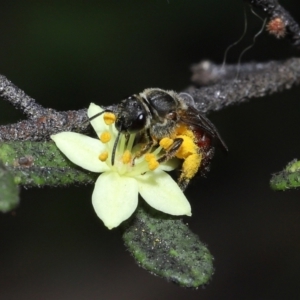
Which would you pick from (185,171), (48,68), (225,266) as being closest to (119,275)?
(225,266)

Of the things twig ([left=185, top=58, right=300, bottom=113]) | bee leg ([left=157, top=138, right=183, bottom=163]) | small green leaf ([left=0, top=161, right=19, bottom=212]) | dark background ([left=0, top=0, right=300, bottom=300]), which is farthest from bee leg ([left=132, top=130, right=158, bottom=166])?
dark background ([left=0, top=0, right=300, bottom=300])

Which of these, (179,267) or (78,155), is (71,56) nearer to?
(78,155)

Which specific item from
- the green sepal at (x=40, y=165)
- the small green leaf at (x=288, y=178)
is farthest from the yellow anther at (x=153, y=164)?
the small green leaf at (x=288, y=178)

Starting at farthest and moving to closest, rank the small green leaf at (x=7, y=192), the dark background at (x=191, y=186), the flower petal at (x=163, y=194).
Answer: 1. the dark background at (x=191, y=186)
2. the flower petal at (x=163, y=194)
3. the small green leaf at (x=7, y=192)

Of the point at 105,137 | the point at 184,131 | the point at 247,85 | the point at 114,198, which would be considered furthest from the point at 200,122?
the point at 247,85

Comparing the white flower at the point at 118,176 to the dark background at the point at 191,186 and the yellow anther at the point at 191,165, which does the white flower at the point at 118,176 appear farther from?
the dark background at the point at 191,186

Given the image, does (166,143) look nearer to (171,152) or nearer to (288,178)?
(171,152)
